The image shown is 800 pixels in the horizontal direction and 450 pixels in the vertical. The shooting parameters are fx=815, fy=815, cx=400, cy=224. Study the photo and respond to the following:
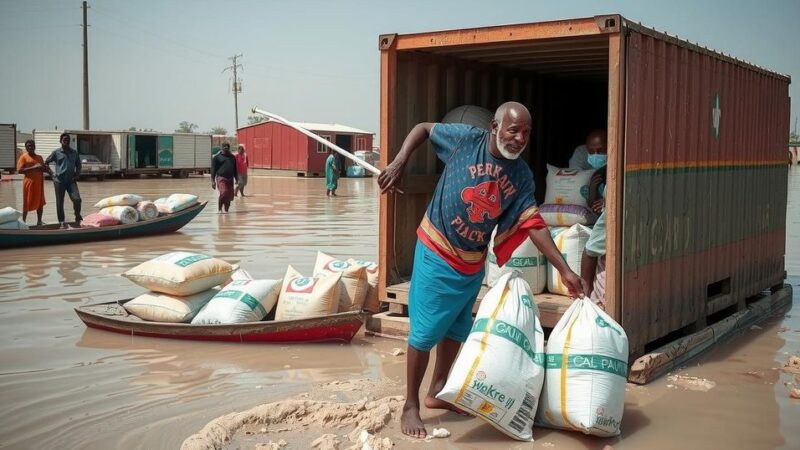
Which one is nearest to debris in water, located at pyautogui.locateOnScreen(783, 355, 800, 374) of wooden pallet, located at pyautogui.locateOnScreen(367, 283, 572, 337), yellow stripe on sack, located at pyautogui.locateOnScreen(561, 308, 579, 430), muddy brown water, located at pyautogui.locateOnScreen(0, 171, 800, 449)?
muddy brown water, located at pyautogui.locateOnScreen(0, 171, 800, 449)

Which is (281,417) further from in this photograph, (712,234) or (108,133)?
(108,133)

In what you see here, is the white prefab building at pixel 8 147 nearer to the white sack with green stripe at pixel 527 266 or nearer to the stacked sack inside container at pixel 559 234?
the stacked sack inside container at pixel 559 234

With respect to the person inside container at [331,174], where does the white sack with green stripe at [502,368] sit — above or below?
below

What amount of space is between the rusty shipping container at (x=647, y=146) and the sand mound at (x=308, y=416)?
1.76 m

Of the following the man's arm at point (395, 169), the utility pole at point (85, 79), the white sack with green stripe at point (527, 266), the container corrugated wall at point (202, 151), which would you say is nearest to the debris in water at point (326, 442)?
the man's arm at point (395, 169)

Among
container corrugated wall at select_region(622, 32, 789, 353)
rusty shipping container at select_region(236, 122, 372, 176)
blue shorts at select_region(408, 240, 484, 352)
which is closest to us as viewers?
blue shorts at select_region(408, 240, 484, 352)

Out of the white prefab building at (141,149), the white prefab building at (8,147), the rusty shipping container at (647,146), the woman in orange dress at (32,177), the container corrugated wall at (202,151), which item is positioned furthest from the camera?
the container corrugated wall at (202,151)

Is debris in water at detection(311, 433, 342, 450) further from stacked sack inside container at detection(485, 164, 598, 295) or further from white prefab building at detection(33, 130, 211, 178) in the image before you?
white prefab building at detection(33, 130, 211, 178)

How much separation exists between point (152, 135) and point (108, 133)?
6.54 feet

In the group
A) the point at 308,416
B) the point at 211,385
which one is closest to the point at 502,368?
the point at 308,416

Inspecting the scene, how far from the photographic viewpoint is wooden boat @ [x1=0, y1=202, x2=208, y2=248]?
38.8 ft

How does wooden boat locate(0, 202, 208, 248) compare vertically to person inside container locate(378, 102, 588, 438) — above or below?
below

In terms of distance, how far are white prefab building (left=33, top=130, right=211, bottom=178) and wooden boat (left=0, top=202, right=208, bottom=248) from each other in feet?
62.4

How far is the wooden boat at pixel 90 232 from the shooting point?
11836 mm
